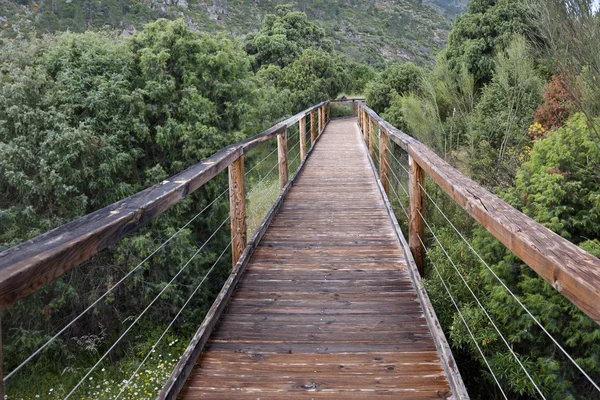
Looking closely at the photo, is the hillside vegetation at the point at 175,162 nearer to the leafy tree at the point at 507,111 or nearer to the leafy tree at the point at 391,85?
the leafy tree at the point at 507,111

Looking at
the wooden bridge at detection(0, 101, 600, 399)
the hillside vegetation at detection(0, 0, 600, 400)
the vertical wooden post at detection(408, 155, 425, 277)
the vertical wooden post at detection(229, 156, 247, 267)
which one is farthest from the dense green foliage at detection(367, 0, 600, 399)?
the vertical wooden post at detection(229, 156, 247, 267)

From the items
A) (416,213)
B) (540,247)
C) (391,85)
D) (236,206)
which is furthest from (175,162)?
(391,85)

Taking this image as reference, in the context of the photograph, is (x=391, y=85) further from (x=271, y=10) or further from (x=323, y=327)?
(x=271, y=10)

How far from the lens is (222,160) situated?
310 centimetres

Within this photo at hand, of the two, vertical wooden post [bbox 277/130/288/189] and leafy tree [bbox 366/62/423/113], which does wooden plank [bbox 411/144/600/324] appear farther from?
leafy tree [bbox 366/62/423/113]

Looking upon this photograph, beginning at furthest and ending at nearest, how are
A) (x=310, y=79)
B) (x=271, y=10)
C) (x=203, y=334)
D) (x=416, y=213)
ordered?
(x=271, y=10), (x=310, y=79), (x=416, y=213), (x=203, y=334)

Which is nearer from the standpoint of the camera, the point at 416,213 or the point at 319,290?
the point at 319,290

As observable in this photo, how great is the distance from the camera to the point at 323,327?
275cm

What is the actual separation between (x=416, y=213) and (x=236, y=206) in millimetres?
1392

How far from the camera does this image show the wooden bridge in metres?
1.26

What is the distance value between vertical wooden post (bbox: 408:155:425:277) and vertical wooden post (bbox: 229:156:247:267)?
134 cm

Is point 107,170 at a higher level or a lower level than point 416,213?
lower

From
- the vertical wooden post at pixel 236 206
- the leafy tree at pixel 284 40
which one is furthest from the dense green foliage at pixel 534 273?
the leafy tree at pixel 284 40

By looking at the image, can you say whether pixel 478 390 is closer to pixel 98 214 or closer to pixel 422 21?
pixel 98 214
